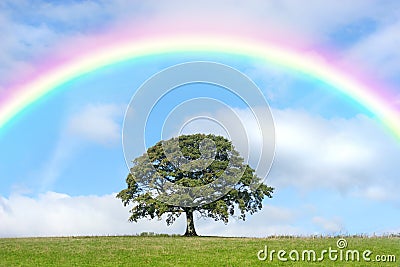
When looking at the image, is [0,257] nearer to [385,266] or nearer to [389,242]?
[385,266]

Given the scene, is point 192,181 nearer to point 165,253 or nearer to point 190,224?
point 190,224

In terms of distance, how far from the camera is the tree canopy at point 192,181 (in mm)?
51656

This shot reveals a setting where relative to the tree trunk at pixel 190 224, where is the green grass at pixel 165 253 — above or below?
below

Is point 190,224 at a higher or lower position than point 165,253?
higher

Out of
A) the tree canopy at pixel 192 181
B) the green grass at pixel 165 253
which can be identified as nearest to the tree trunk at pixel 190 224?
the tree canopy at pixel 192 181

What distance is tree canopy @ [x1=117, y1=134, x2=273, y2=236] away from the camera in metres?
51.7

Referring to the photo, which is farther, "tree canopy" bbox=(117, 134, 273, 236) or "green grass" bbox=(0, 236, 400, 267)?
"tree canopy" bbox=(117, 134, 273, 236)

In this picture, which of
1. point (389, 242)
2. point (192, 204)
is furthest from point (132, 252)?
point (192, 204)

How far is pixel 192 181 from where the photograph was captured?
169ft

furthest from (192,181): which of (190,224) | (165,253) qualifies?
(165,253)

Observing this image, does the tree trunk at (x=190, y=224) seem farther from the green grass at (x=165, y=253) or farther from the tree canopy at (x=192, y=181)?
the green grass at (x=165, y=253)

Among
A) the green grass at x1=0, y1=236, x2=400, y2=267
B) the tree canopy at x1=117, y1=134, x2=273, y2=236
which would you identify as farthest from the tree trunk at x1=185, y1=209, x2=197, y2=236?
the green grass at x1=0, y1=236, x2=400, y2=267

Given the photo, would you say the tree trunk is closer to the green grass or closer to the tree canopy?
the tree canopy

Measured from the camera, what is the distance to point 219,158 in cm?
5516
